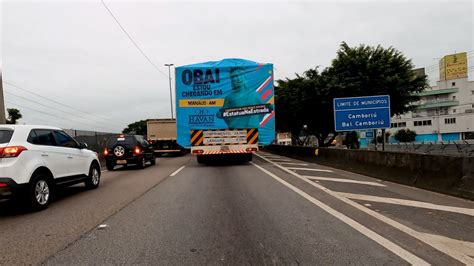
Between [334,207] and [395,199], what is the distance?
1.73 metres

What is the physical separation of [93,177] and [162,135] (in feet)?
60.7

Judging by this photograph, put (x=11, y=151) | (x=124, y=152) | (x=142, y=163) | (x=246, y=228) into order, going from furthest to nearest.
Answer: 1. (x=142, y=163)
2. (x=124, y=152)
3. (x=11, y=151)
4. (x=246, y=228)

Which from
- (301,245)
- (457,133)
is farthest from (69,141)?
(457,133)

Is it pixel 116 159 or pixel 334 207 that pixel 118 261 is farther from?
pixel 116 159

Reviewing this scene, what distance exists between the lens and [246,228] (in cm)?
578

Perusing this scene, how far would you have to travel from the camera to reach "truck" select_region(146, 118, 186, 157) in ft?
95.8

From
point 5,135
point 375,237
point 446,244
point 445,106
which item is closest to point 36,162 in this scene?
point 5,135

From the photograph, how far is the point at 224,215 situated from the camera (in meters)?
6.71

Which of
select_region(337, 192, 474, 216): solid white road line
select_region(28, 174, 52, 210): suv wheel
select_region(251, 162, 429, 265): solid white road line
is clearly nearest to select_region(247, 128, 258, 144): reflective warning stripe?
select_region(337, 192, 474, 216): solid white road line

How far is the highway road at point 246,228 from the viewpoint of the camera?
4.54 metres

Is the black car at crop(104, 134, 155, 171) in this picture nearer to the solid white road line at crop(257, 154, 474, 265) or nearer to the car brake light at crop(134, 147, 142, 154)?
the car brake light at crop(134, 147, 142, 154)

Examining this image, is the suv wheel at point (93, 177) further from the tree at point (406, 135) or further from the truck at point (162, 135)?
the tree at point (406, 135)

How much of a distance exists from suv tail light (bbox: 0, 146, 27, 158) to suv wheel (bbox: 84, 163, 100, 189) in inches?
130

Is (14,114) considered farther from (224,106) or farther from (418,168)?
(418,168)
